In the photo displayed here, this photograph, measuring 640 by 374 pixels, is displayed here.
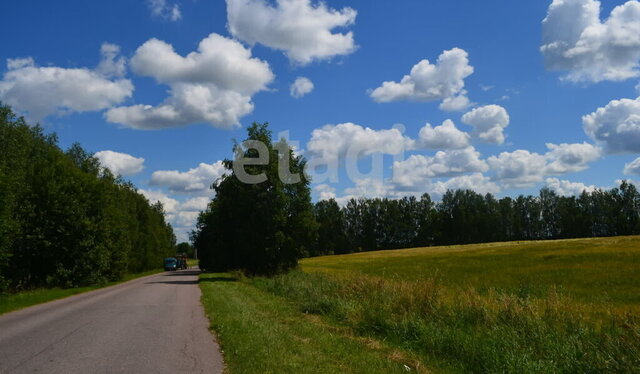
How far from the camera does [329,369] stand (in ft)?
25.6

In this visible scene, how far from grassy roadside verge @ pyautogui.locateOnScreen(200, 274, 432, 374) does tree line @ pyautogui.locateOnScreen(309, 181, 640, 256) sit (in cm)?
11110

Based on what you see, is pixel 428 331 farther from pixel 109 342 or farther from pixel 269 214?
pixel 269 214

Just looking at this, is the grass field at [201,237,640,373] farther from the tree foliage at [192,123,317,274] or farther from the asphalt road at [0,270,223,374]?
the tree foliage at [192,123,317,274]

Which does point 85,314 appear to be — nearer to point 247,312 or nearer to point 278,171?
point 247,312

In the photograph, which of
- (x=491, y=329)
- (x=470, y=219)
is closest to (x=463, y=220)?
(x=470, y=219)

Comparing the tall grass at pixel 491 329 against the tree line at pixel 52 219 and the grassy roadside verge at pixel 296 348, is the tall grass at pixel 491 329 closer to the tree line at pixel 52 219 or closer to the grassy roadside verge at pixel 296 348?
the grassy roadside verge at pixel 296 348

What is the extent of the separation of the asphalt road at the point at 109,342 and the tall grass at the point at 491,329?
3.99 metres

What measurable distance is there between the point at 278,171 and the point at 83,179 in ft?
47.6

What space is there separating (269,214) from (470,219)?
326 feet

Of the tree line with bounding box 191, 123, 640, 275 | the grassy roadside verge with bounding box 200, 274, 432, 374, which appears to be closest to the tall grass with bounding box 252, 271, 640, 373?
the grassy roadside verge with bounding box 200, 274, 432, 374

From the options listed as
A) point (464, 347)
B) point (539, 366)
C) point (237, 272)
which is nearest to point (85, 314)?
point (464, 347)

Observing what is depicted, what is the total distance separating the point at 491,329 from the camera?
10477mm

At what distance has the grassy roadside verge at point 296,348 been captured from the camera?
796 cm

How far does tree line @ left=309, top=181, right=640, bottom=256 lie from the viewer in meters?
124
